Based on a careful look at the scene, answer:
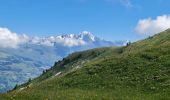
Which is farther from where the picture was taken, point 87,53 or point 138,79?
point 87,53

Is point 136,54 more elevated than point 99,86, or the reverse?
point 136,54

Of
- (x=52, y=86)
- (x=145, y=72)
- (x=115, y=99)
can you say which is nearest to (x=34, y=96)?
(x=115, y=99)

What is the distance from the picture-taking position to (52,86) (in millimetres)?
59844

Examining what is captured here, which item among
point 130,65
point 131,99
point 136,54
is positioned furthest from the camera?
point 136,54

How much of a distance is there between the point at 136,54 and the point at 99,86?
1879 cm

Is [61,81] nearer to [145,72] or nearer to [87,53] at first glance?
[145,72]

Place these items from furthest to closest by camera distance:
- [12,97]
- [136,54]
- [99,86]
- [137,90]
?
1. [136,54]
2. [99,86]
3. [137,90]
4. [12,97]

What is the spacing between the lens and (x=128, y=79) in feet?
188

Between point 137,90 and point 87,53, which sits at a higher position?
point 87,53

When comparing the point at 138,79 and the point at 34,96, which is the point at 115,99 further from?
the point at 138,79

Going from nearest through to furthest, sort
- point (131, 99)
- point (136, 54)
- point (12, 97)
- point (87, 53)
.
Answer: point (12, 97)
point (131, 99)
point (136, 54)
point (87, 53)

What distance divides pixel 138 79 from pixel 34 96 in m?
20.6

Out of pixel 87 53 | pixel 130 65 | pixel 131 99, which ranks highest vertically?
pixel 87 53

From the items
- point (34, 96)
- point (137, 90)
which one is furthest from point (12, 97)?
point (137, 90)
